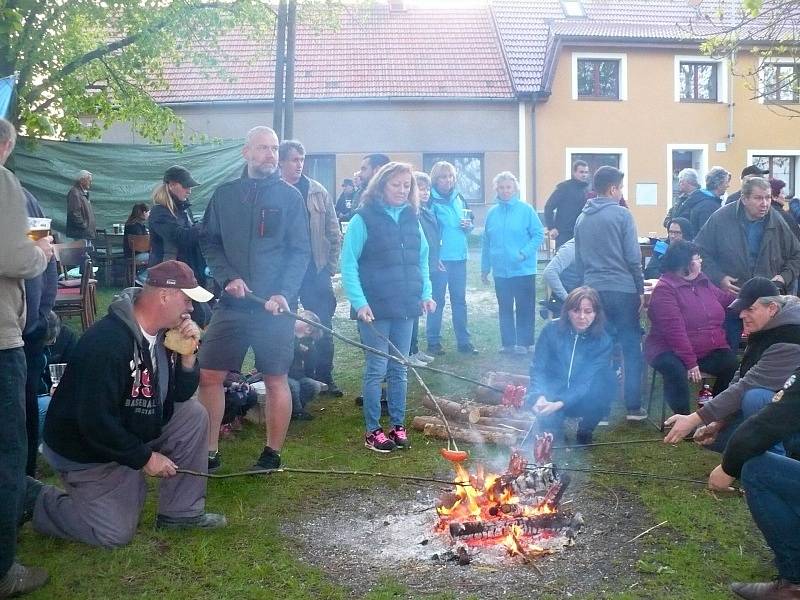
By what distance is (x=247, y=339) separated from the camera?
4945 millimetres

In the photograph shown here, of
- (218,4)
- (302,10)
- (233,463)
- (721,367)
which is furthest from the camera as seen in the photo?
(302,10)

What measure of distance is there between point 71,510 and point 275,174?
2.30 m

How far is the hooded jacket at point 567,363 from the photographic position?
18.6 feet

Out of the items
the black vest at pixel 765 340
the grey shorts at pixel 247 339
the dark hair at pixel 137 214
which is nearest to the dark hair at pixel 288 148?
the grey shorts at pixel 247 339

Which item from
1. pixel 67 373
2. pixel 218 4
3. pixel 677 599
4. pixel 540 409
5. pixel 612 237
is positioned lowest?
pixel 677 599

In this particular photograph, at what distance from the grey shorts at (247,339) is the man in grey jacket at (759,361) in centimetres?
231

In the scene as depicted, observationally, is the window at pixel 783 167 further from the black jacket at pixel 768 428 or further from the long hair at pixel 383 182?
the black jacket at pixel 768 428

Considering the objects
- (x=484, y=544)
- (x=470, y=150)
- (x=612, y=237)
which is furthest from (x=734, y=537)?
(x=470, y=150)

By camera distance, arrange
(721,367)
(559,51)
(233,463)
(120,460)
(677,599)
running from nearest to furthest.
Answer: (677,599), (120,460), (233,463), (721,367), (559,51)

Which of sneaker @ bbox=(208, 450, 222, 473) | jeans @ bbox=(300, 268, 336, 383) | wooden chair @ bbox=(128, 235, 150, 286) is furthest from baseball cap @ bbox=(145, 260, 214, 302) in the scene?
wooden chair @ bbox=(128, 235, 150, 286)

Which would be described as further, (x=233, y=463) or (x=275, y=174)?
(x=233, y=463)

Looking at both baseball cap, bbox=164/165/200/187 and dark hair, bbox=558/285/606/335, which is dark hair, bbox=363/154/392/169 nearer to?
baseball cap, bbox=164/165/200/187

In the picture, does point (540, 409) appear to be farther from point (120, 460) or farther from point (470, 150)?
point (470, 150)

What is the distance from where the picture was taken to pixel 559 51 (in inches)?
867
